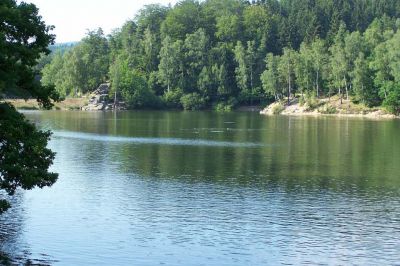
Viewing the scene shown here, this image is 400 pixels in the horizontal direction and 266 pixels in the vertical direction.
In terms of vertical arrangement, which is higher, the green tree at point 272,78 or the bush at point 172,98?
the green tree at point 272,78

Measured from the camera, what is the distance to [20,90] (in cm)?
3058

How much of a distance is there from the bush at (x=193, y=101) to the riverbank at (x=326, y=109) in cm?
2385

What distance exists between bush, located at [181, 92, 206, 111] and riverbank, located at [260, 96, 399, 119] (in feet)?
78.2

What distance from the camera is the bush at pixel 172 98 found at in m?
196

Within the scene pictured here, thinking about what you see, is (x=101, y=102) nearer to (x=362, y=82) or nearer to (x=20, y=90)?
(x=362, y=82)

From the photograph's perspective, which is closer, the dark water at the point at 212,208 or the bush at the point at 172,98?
the dark water at the point at 212,208

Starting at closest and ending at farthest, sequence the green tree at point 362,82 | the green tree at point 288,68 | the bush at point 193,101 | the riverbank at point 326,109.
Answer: the riverbank at point 326,109, the green tree at point 362,82, the green tree at point 288,68, the bush at point 193,101

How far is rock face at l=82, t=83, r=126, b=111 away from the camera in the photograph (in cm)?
19044

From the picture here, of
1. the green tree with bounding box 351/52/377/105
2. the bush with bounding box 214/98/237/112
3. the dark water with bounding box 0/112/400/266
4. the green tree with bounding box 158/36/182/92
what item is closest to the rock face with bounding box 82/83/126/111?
the green tree with bounding box 158/36/182/92

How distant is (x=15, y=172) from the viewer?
28281mm

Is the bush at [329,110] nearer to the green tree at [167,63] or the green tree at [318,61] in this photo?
the green tree at [318,61]

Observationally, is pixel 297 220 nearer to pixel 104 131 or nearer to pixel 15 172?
pixel 15 172

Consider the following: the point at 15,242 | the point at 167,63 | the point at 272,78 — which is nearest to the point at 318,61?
the point at 272,78

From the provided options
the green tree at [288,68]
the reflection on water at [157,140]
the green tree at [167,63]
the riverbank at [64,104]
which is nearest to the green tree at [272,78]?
the green tree at [288,68]
